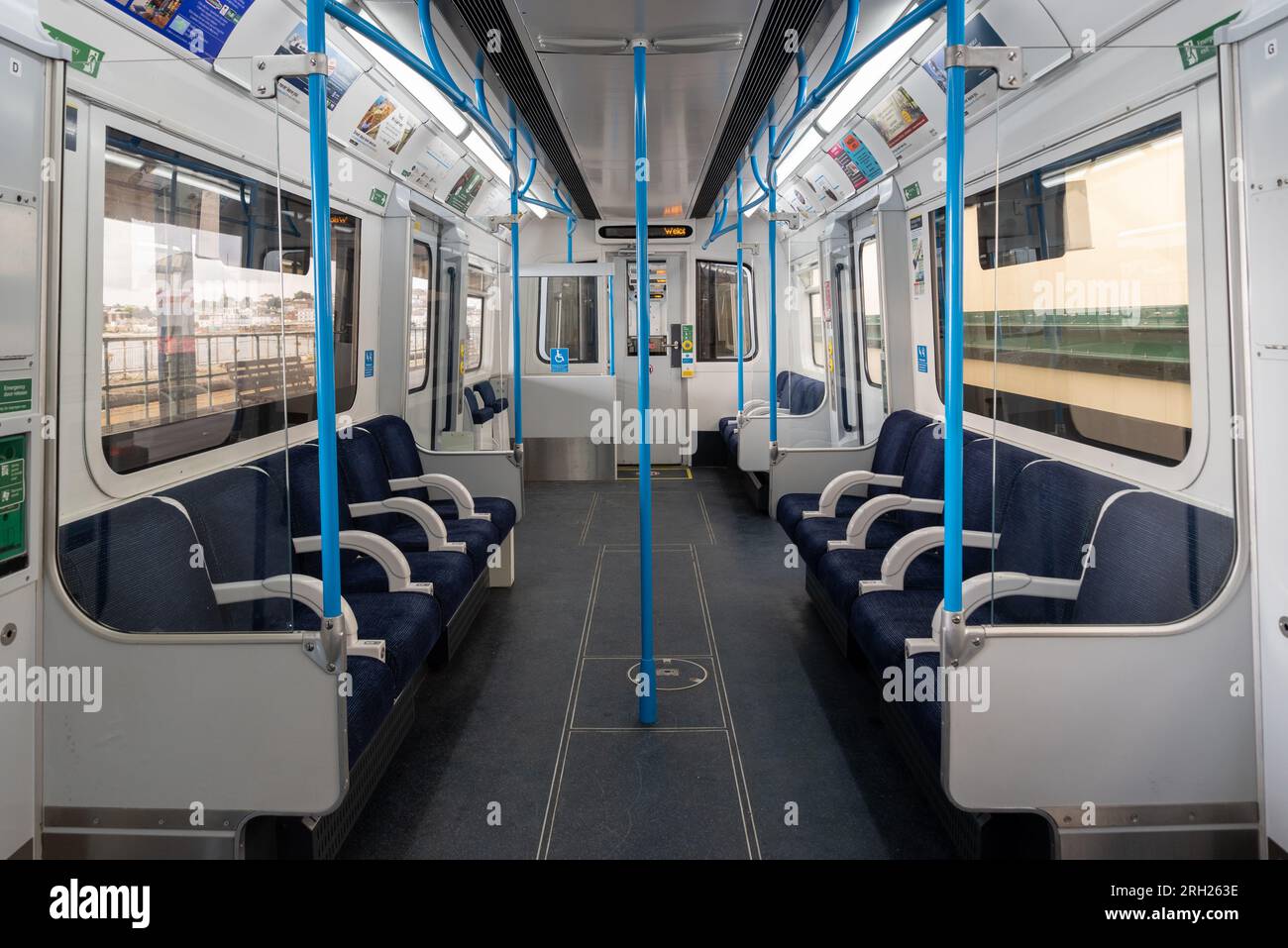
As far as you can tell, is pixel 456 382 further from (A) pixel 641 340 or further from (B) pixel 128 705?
(B) pixel 128 705

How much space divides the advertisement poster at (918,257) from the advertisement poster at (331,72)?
3.24 meters

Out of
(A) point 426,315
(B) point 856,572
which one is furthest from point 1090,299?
(A) point 426,315

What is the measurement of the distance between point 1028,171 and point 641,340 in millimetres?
1689

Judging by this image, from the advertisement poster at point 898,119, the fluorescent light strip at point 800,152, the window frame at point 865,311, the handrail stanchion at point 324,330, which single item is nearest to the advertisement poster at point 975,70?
the advertisement poster at point 898,119

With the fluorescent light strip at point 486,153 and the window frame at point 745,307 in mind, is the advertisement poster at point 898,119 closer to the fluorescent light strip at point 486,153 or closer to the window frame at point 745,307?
the fluorescent light strip at point 486,153

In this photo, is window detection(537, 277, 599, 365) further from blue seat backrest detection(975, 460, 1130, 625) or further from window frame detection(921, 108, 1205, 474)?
blue seat backrest detection(975, 460, 1130, 625)

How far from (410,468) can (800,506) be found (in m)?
2.32

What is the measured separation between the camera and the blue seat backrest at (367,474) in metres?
4.17

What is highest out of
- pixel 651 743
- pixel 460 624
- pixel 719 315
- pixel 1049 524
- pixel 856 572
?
pixel 719 315

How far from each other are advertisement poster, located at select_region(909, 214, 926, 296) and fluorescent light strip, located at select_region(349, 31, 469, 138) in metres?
2.80

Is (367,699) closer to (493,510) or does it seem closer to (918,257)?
(493,510)

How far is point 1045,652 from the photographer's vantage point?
6.98 ft

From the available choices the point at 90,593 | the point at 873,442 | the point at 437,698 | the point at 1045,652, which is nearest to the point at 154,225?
the point at 90,593

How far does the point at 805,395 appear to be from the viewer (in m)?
5.75
